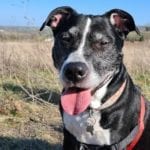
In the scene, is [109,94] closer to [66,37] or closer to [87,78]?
[87,78]

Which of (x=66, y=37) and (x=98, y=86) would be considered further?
(x=66, y=37)

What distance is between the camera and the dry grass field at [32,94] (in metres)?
7.24

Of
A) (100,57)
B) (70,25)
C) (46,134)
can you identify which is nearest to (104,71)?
(100,57)

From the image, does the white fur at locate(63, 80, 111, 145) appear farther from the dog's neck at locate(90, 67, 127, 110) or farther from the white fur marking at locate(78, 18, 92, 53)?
the white fur marking at locate(78, 18, 92, 53)

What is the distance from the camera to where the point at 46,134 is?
24.2 feet

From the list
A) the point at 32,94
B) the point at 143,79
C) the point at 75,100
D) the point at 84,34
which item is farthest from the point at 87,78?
the point at 143,79

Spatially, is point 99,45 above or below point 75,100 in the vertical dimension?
above

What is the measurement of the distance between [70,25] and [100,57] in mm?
513

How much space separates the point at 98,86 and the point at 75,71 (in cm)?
35

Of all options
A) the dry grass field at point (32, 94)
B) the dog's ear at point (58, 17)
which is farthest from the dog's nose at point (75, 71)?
the dry grass field at point (32, 94)

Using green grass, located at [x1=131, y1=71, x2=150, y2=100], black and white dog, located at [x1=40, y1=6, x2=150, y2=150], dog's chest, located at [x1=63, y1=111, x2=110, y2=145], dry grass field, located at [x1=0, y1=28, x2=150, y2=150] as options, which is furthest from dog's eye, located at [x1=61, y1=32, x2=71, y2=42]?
green grass, located at [x1=131, y1=71, x2=150, y2=100]

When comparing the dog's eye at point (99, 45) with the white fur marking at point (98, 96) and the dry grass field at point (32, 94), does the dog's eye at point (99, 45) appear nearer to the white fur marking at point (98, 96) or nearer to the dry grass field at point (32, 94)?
the white fur marking at point (98, 96)

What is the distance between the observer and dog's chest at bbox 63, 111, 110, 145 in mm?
5691

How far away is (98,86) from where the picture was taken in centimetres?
547
